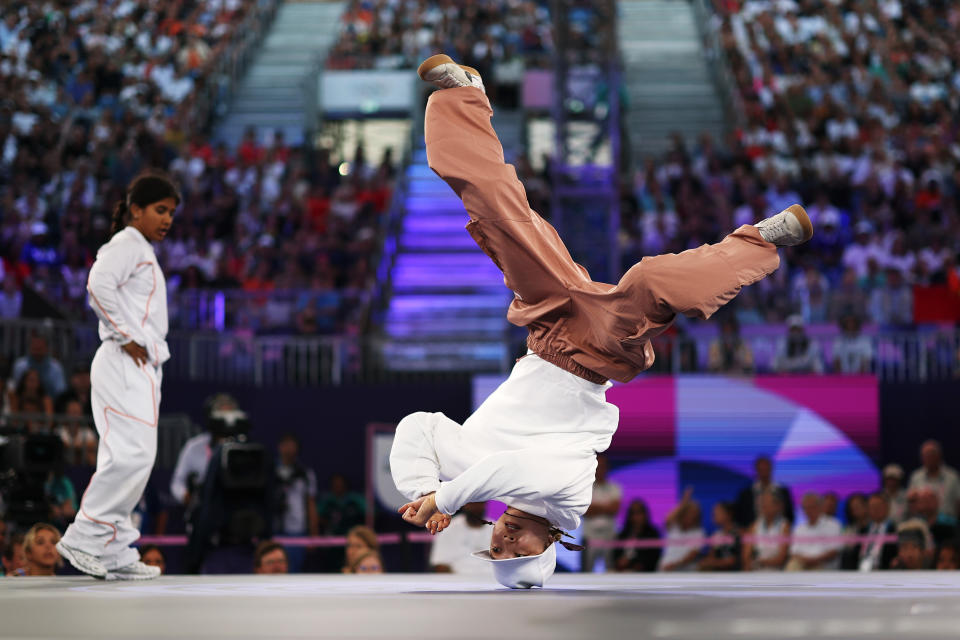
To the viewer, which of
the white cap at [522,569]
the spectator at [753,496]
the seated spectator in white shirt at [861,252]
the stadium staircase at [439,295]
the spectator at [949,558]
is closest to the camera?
the white cap at [522,569]

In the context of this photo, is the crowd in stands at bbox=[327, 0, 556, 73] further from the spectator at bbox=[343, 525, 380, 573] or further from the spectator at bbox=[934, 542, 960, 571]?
the spectator at bbox=[934, 542, 960, 571]

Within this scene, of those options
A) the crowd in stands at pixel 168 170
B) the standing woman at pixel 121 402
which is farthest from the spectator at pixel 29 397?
the standing woman at pixel 121 402

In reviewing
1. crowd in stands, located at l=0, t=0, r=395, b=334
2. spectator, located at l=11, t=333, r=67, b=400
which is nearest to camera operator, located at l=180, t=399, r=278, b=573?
spectator, located at l=11, t=333, r=67, b=400

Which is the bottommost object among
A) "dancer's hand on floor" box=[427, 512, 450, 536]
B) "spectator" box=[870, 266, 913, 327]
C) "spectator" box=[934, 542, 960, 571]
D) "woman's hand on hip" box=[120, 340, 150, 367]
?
"spectator" box=[934, 542, 960, 571]

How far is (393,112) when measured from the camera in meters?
17.6

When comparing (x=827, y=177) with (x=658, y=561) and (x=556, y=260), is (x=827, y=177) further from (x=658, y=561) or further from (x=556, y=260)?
(x=556, y=260)

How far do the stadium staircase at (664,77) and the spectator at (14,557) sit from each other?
35.1 feet

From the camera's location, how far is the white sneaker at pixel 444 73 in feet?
14.0

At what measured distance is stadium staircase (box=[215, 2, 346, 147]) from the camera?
1741 centimetres

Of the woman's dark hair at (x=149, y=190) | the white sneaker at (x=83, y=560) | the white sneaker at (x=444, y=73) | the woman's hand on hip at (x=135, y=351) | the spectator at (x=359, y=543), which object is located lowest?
the spectator at (x=359, y=543)

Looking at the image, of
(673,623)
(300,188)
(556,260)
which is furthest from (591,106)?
(673,623)

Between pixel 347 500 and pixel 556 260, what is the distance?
5643 millimetres

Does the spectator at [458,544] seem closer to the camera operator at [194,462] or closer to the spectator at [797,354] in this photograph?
the camera operator at [194,462]

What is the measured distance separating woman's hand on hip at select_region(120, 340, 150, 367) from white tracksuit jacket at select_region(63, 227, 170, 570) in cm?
1
